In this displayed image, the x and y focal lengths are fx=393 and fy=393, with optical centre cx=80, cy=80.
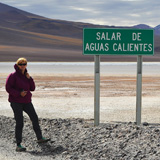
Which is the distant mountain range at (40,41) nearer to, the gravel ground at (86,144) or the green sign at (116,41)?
the green sign at (116,41)

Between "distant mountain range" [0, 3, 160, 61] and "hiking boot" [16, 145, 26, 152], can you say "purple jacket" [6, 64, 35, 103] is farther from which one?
"distant mountain range" [0, 3, 160, 61]

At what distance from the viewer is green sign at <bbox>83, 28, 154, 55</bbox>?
802cm

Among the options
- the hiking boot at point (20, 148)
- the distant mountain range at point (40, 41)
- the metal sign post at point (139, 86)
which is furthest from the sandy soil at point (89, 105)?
the distant mountain range at point (40, 41)

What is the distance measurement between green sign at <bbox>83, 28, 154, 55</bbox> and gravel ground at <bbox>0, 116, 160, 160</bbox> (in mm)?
1582

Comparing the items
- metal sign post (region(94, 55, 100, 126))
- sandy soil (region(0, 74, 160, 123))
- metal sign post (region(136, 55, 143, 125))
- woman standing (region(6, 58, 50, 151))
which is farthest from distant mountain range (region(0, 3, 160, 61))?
woman standing (region(6, 58, 50, 151))

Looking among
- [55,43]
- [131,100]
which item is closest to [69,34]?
[55,43]

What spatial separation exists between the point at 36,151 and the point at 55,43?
132 metres

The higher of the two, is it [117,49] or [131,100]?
[117,49]

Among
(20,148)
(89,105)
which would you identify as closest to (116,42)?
(20,148)

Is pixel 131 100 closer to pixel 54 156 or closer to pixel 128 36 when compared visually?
pixel 128 36

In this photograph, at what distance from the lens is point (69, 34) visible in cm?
17900

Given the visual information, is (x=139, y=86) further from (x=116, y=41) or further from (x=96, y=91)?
(x=116, y=41)

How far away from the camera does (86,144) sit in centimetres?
646

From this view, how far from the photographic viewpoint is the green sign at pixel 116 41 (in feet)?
26.3
